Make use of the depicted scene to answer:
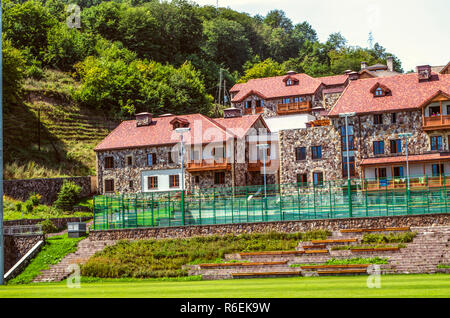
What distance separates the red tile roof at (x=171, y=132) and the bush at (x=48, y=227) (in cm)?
1656

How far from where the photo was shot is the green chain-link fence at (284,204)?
1567 inches

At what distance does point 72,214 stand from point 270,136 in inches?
857

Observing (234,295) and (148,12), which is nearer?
(234,295)

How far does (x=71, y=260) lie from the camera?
39406 millimetres

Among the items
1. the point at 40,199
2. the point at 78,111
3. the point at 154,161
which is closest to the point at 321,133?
the point at 154,161

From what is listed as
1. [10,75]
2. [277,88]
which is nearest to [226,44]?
[277,88]

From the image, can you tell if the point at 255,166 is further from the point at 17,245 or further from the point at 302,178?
the point at 17,245

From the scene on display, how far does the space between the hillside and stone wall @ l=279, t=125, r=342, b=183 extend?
21617 millimetres

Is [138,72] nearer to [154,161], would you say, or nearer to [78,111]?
[78,111]

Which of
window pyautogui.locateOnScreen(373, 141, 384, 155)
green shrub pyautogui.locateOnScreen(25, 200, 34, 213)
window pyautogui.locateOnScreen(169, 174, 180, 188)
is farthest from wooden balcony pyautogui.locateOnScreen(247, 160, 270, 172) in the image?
green shrub pyautogui.locateOnScreen(25, 200, 34, 213)

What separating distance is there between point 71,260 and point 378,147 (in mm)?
30747

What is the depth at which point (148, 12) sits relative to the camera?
11212 centimetres

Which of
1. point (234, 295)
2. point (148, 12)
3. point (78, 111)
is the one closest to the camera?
point (234, 295)

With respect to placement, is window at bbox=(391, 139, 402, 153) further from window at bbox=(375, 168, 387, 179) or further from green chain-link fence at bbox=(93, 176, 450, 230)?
green chain-link fence at bbox=(93, 176, 450, 230)
